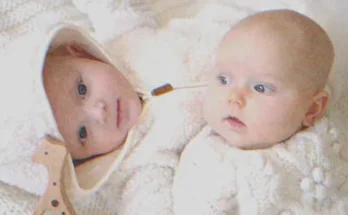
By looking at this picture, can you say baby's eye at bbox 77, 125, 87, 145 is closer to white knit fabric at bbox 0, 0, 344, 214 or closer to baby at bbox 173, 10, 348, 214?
white knit fabric at bbox 0, 0, 344, 214

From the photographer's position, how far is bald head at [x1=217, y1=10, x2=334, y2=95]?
2.79 ft

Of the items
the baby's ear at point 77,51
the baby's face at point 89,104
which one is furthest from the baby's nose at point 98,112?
the baby's ear at point 77,51

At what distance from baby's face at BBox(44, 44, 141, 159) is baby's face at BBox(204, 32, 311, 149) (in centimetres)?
23

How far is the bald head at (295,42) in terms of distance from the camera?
851mm

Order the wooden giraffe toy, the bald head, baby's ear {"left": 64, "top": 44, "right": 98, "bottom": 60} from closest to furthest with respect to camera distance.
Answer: the bald head, the wooden giraffe toy, baby's ear {"left": 64, "top": 44, "right": 98, "bottom": 60}

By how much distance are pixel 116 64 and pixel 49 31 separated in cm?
15

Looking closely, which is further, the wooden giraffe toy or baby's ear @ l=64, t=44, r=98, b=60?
baby's ear @ l=64, t=44, r=98, b=60

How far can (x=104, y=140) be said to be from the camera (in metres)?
1.05

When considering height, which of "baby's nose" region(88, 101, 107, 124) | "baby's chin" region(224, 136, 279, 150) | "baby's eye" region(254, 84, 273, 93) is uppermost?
"baby's eye" region(254, 84, 273, 93)

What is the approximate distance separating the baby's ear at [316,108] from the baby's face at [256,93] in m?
0.02

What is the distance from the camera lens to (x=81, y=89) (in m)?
1.06

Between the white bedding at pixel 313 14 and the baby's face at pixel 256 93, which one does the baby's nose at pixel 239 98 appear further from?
the white bedding at pixel 313 14

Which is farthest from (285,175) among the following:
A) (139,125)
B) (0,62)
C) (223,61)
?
(0,62)

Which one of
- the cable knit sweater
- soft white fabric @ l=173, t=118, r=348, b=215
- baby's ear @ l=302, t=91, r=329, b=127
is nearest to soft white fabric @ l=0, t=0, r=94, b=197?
the cable knit sweater
